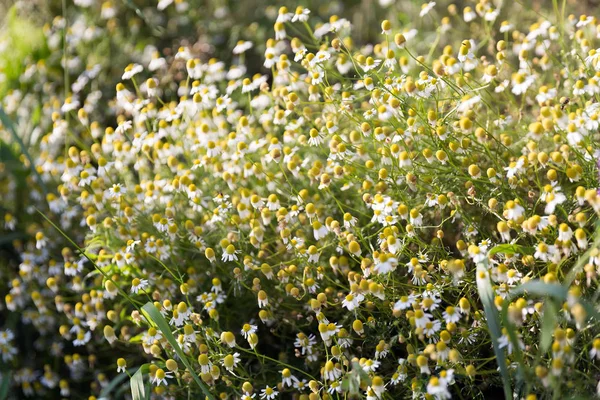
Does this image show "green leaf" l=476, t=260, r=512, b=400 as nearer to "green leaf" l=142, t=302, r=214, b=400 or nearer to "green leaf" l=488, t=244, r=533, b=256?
"green leaf" l=488, t=244, r=533, b=256

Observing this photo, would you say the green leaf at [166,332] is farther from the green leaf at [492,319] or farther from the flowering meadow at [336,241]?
the green leaf at [492,319]

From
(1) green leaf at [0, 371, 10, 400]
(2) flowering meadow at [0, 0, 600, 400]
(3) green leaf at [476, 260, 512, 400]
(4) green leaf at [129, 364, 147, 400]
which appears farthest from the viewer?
(1) green leaf at [0, 371, 10, 400]

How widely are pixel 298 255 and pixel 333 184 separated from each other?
351 mm

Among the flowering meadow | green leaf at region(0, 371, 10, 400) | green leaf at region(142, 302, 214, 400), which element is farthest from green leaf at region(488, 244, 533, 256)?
green leaf at region(0, 371, 10, 400)

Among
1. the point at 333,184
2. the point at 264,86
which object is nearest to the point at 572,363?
the point at 333,184

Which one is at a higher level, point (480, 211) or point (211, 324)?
point (480, 211)

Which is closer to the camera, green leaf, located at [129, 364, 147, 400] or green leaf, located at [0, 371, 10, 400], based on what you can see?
green leaf, located at [129, 364, 147, 400]

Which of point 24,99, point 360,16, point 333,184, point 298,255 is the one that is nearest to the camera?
point 298,255

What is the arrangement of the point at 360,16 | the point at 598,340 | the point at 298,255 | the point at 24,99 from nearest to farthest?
the point at 598,340
the point at 298,255
the point at 24,99
the point at 360,16

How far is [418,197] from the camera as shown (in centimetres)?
236

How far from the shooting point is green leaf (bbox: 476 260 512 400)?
68.5 inches

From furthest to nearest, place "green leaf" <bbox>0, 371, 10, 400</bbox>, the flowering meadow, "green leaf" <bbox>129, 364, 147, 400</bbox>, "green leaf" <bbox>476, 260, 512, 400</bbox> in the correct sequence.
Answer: "green leaf" <bbox>0, 371, 10, 400</bbox>
"green leaf" <bbox>129, 364, 147, 400</bbox>
the flowering meadow
"green leaf" <bbox>476, 260, 512, 400</bbox>

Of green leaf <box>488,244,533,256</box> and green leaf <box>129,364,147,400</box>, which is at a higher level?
green leaf <box>488,244,533,256</box>

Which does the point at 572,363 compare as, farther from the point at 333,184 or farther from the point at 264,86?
the point at 264,86
